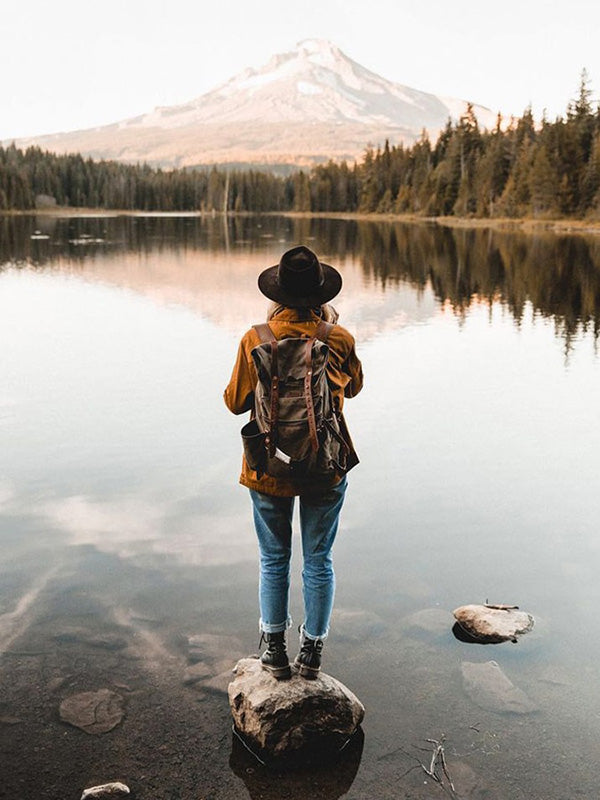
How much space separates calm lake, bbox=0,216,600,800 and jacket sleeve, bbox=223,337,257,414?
2.25m

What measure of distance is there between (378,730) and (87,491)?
6.10 meters

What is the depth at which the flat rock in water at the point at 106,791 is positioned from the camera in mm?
5211

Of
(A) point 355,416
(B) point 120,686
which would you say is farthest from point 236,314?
(B) point 120,686

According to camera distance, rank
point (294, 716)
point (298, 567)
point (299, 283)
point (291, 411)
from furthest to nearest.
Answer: point (298, 567) < point (294, 716) < point (299, 283) < point (291, 411)

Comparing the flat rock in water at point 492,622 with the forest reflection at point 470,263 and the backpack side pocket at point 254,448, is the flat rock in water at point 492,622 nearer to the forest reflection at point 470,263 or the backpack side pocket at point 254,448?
the backpack side pocket at point 254,448

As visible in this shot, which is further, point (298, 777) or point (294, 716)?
point (294, 716)

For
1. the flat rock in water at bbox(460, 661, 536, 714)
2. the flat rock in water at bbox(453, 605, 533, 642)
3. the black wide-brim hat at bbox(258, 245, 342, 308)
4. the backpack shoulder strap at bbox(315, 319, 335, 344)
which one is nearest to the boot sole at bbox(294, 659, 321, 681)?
the flat rock in water at bbox(460, 661, 536, 714)

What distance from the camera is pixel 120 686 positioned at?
21.3 ft

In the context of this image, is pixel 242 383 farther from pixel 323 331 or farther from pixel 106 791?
pixel 106 791

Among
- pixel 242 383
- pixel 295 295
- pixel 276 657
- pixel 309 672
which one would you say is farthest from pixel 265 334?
pixel 309 672

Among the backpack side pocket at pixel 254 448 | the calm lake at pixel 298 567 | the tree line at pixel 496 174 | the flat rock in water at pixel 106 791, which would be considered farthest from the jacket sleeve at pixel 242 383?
the tree line at pixel 496 174

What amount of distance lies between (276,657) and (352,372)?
7.09 ft

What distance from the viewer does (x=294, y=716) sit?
19.3 ft

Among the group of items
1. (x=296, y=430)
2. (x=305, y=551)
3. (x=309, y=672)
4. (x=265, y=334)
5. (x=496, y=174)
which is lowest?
(x=309, y=672)
